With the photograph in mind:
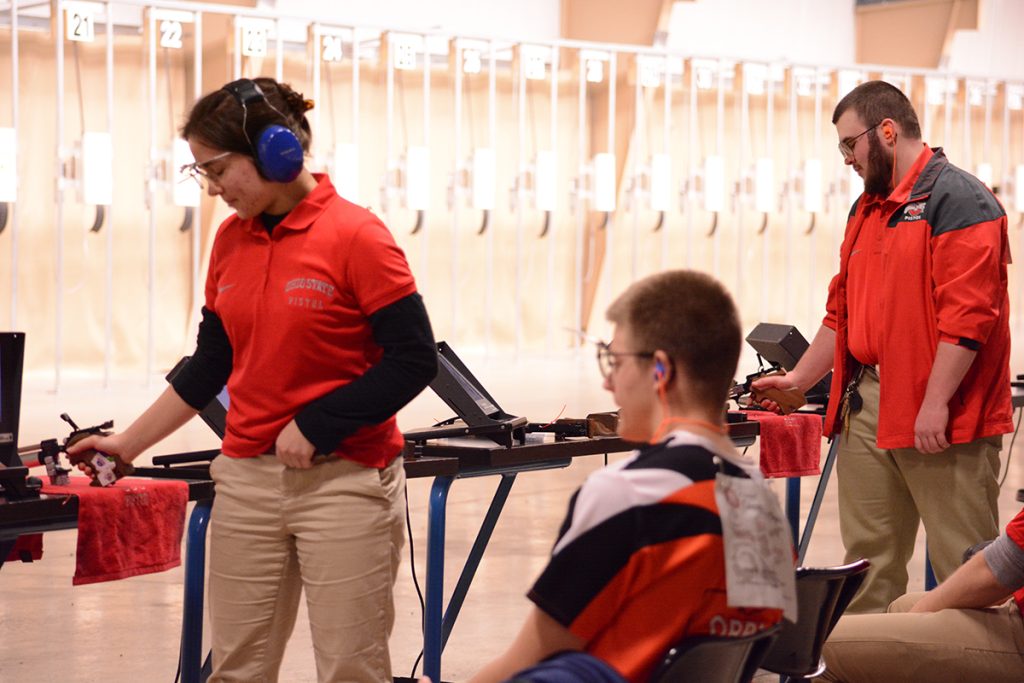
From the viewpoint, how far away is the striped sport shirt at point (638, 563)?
5.24 feet

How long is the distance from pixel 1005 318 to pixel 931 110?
6051mm

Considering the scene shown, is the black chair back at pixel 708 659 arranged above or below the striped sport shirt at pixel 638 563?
below

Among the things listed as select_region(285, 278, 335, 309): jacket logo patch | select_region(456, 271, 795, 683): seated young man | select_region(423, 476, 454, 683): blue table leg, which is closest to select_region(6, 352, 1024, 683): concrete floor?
select_region(423, 476, 454, 683): blue table leg

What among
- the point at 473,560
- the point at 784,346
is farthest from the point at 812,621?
the point at 784,346

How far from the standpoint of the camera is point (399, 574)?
5.20 m

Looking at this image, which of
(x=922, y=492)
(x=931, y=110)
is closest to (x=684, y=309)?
(x=922, y=492)

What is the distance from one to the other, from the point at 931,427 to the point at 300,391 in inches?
62.6

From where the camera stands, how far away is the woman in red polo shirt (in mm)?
2230

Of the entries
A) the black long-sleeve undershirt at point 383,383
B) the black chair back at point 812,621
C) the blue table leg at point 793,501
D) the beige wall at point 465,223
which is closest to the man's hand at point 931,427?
the blue table leg at point 793,501

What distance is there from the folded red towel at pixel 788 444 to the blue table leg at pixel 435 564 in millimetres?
1153

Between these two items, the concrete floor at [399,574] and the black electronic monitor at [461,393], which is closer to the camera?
the black electronic monitor at [461,393]

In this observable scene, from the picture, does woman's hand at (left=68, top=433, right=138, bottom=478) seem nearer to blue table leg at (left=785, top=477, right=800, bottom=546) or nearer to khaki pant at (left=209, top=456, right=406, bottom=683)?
khaki pant at (left=209, top=456, right=406, bottom=683)

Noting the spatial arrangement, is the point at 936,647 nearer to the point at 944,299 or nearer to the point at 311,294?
the point at 944,299

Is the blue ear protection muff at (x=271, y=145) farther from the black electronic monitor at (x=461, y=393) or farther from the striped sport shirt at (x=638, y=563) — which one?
the black electronic monitor at (x=461, y=393)
